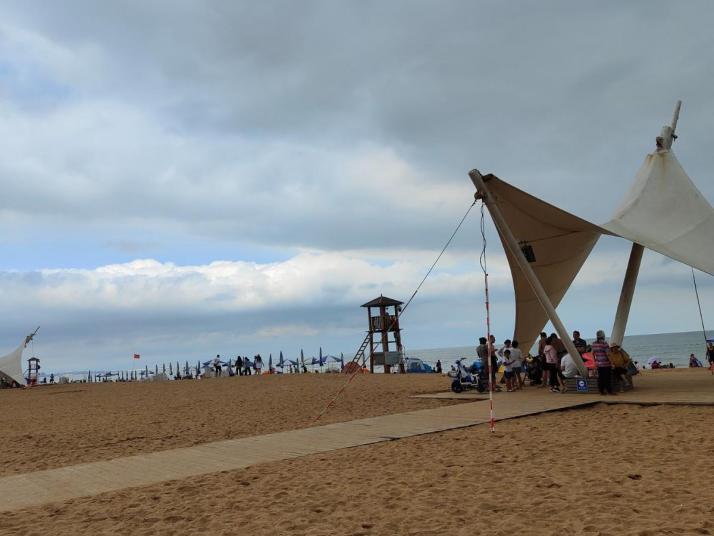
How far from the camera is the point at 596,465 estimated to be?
229 inches

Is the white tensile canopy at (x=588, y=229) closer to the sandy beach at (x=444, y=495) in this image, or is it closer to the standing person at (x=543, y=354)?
the standing person at (x=543, y=354)

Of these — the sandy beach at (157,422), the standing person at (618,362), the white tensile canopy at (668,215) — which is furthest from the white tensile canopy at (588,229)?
the sandy beach at (157,422)

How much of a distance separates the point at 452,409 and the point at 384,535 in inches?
273

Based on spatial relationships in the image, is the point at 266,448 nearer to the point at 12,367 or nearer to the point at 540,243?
the point at 540,243

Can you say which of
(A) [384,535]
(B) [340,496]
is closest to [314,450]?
(B) [340,496]

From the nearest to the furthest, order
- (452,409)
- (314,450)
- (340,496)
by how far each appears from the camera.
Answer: (340,496) → (314,450) → (452,409)

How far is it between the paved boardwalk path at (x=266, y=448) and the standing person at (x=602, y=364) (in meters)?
0.43

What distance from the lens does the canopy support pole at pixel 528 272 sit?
469 inches

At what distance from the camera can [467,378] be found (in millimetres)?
14500

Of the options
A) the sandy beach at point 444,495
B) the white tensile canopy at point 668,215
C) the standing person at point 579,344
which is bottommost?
the sandy beach at point 444,495

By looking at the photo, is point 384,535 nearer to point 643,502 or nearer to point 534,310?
point 643,502

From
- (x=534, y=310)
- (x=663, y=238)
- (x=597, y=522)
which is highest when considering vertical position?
(x=663, y=238)

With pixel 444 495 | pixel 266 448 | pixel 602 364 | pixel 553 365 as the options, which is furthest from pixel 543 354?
pixel 444 495

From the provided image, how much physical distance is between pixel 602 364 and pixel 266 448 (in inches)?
271
